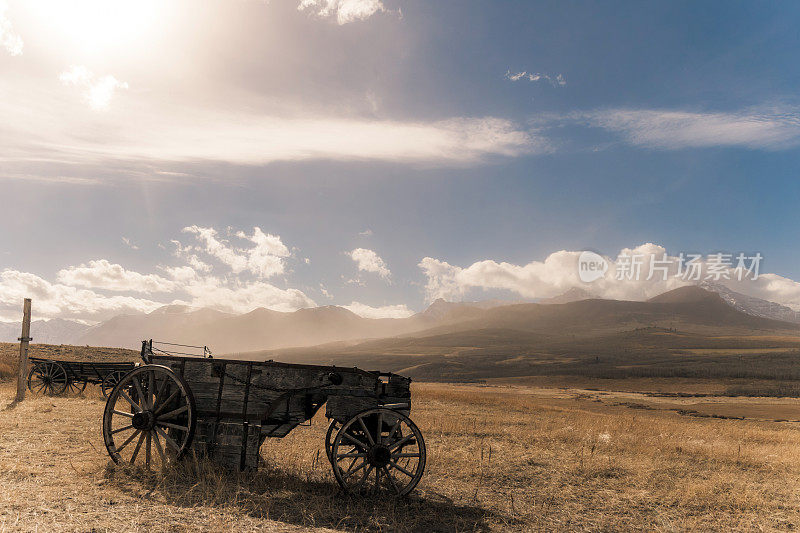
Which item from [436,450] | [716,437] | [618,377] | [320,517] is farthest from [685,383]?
[320,517]

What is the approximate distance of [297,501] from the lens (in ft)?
24.4

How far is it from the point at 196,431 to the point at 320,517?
3041 mm

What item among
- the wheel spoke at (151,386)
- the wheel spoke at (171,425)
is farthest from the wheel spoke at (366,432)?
the wheel spoke at (151,386)

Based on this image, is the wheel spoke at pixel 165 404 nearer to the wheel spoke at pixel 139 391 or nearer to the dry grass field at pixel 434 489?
the wheel spoke at pixel 139 391

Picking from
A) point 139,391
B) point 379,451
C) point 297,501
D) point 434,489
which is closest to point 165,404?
point 139,391

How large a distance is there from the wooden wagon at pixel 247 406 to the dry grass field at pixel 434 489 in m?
0.47

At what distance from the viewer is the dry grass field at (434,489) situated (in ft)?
21.7

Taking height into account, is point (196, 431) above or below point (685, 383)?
above

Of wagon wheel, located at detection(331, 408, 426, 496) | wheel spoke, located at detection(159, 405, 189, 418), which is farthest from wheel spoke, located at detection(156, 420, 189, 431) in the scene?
wagon wheel, located at detection(331, 408, 426, 496)

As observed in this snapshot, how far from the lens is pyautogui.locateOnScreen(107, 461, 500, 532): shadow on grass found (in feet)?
22.5

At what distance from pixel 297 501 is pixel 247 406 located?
6.15 feet

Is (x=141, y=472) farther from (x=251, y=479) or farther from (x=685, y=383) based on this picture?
(x=685, y=383)

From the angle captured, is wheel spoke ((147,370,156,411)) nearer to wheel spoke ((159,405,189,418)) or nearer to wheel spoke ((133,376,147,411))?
wheel spoke ((133,376,147,411))

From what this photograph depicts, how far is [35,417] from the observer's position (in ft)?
46.5
